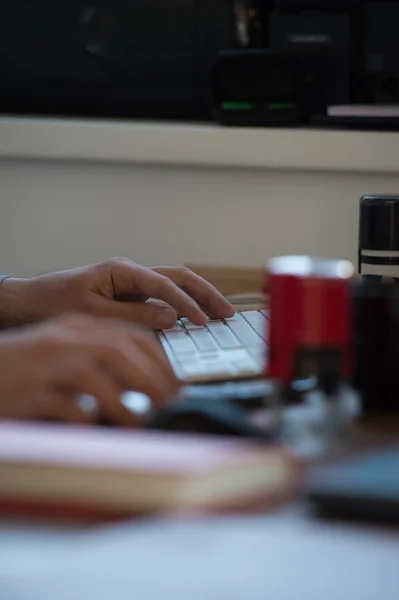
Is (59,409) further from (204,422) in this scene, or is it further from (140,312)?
(140,312)

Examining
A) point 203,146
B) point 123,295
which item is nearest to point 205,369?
point 123,295

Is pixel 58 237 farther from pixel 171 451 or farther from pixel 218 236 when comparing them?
pixel 171 451

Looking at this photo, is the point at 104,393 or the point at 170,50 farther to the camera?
the point at 170,50

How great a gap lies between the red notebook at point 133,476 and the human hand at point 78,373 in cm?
10

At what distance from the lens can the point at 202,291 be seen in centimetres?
100

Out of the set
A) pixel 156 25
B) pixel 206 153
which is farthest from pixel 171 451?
pixel 156 25

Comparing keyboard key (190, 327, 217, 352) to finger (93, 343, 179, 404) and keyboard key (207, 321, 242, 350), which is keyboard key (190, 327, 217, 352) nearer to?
keyboard key (207, 321, 242, 350)

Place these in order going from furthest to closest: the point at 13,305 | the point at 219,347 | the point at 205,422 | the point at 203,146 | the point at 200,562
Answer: the point at 203,146, the point at 13,305, the point at 219,347, the point at 205,422, the point at 200,562

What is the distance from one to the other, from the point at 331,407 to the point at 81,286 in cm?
47

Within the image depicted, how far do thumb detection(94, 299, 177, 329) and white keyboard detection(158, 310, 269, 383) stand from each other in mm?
12

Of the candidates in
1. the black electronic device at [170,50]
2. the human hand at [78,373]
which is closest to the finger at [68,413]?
the human hand at [78,373]

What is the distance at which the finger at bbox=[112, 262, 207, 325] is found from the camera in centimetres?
93

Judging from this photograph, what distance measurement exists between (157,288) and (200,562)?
59cm

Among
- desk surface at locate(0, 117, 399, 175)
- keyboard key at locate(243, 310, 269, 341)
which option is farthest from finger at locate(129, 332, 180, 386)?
desk surface at locate(0, 117, 399, 175)
